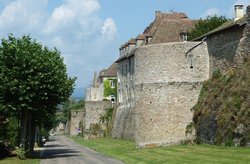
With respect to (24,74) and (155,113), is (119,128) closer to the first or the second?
(155,113)

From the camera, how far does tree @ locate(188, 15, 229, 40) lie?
185ft

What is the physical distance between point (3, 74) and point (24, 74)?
1.37m

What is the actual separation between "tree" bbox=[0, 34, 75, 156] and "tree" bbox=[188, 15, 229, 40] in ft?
76.4

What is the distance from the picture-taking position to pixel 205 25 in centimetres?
5912

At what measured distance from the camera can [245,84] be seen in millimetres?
31031

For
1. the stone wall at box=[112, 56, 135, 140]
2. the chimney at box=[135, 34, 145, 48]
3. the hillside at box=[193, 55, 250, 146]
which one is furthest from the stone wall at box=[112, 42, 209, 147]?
the chimney at box=[135, 34, 145, 48]

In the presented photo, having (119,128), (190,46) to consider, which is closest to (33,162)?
(190,46)

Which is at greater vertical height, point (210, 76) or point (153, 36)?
point (153, 36)

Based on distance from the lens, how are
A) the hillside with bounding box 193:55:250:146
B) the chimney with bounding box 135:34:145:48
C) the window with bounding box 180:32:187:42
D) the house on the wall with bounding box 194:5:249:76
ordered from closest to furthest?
the hillside with bounding box 193:55:250:146, the house on the wall with bounding box 194:5:249:76, the window with bounding box 180:32:187:42, the chimney with bounding box 135:34:145:48

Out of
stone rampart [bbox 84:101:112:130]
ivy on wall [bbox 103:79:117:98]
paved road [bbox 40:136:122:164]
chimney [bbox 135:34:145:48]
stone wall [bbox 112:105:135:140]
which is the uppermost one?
chimney [bbox 135:34:145:48]

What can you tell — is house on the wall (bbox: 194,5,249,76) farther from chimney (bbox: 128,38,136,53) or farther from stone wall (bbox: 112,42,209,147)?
chimney (bbox: 128,38,136,53)

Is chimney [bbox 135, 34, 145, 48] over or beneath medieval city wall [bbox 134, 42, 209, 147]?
over

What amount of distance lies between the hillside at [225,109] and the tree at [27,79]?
10054 millimetres

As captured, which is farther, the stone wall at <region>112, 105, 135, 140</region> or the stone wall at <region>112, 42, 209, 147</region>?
the stone wall at <region>112, 105, 135, 140</region>
